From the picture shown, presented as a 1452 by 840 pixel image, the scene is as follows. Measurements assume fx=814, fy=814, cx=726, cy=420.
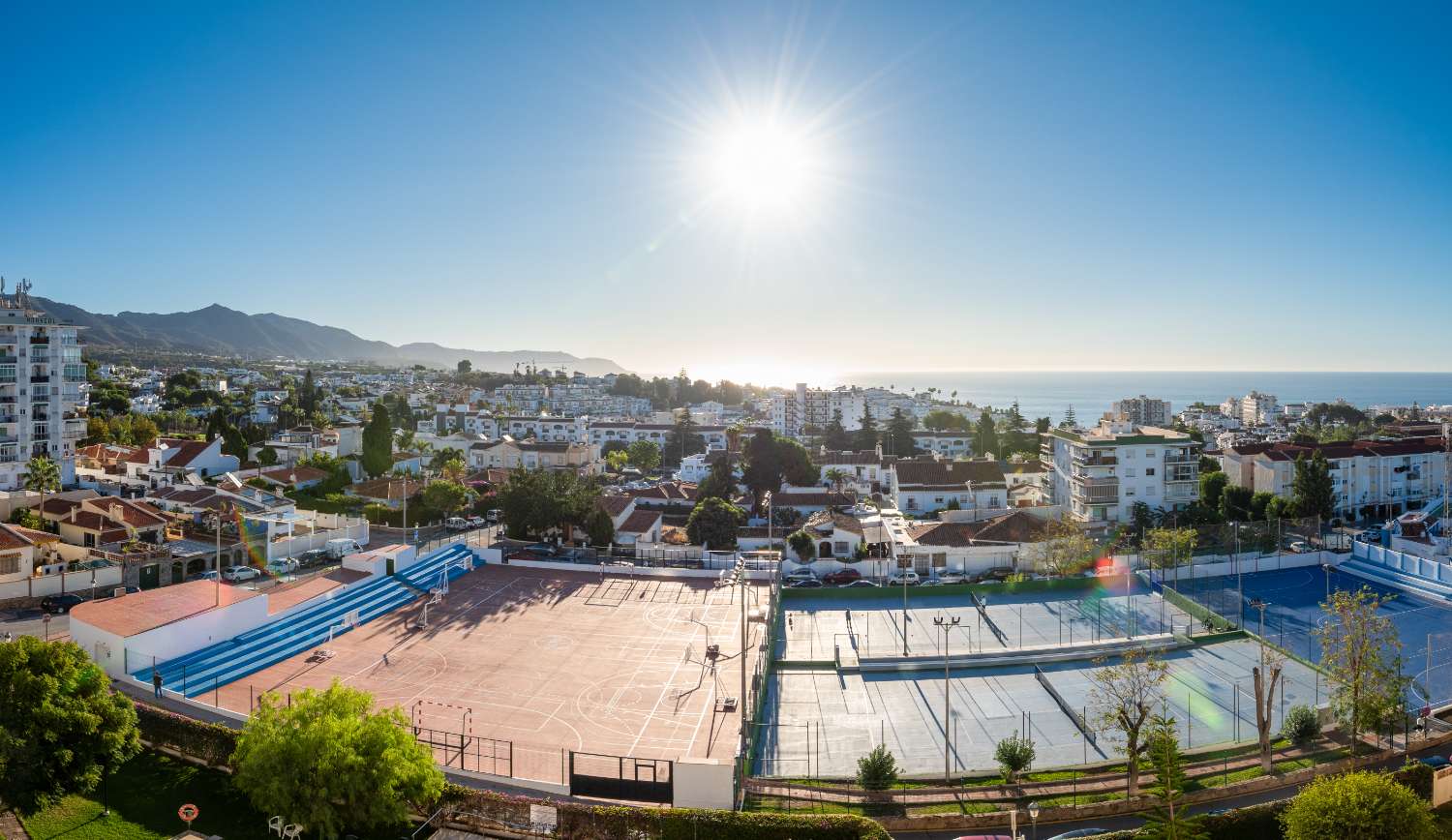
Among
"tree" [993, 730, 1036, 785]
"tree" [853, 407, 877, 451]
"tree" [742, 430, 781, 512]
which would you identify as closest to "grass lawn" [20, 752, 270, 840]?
"tree" [993, 730, 1036, 785]

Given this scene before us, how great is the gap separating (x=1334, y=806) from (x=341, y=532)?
111 feet

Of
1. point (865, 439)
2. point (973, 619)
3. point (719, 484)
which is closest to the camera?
point (973, 619)

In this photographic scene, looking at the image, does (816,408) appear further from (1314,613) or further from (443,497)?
(1314,613)

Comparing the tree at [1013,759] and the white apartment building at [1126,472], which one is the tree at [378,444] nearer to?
the white apartment building at [1126,472]

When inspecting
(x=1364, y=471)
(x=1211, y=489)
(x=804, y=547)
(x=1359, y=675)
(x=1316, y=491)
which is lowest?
(x=804, y=547)

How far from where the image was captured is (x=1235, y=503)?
41031 millimetres

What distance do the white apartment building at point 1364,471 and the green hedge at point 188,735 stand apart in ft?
162

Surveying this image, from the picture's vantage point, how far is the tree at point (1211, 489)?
4222cm

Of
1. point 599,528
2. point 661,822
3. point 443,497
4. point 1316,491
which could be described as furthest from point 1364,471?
point 661,822

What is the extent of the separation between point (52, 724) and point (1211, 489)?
1848 inches

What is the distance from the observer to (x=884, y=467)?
2153 inches

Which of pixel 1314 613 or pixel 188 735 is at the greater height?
pixel 188 735

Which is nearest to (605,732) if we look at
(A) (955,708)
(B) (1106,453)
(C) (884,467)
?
(A) (955,708)

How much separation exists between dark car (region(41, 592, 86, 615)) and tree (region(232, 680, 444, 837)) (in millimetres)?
18445
